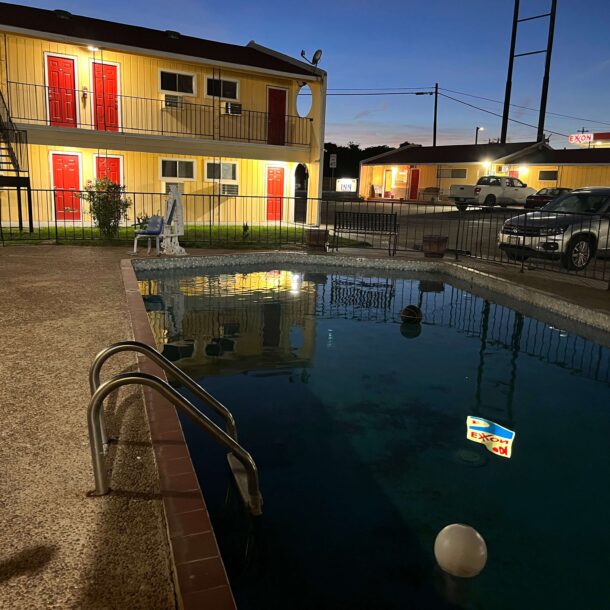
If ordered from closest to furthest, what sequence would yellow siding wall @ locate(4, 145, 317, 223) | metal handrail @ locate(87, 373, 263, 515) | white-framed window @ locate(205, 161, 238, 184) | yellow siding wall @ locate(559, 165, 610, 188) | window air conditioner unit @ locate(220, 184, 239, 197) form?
metal handrail @ locate(87, 373, 263, 515), yellow siding wall @ locate(4, 145, 317, 223), white-framed window @ locate(205, 161, 238, 184), window air conditioner unit @ locate(220, 184, 239, 197), yellow siding wall @ locate(559, 165, 610, 188)

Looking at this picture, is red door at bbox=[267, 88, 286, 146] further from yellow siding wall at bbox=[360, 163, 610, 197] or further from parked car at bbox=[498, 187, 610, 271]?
yellow siding wall at bbox=[360, 163, 610, 197]

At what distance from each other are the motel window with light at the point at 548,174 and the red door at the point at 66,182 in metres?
34.2

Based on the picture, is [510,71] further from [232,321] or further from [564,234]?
[232,321]

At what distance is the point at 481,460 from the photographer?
4.83 metres

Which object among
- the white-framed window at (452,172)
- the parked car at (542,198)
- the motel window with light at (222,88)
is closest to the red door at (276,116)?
the motel window with light at (222,88)

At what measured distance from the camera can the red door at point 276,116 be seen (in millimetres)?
22734

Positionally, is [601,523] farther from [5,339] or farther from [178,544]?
[5,339]

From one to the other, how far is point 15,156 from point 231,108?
331 inches

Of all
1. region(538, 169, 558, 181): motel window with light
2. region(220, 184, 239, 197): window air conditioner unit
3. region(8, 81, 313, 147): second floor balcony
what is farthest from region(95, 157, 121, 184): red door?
region(538, 169, 558, 181): motel window with light

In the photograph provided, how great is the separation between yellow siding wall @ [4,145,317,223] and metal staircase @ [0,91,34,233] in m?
0.95

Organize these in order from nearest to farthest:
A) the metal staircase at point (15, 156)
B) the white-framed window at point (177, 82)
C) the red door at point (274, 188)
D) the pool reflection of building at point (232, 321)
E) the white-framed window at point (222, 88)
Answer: the pool reflection of building at point (232, 321), the metal staircase at point (15, 156), the white-framed window at point (177, 82), the white-framed window at point (222, 88), the red door at point (274, 188)

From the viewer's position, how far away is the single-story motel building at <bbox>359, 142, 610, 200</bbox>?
129ft

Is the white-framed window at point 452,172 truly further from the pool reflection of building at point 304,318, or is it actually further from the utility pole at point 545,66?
the pool reflection of building at point 304,318

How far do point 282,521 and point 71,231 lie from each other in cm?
1679
